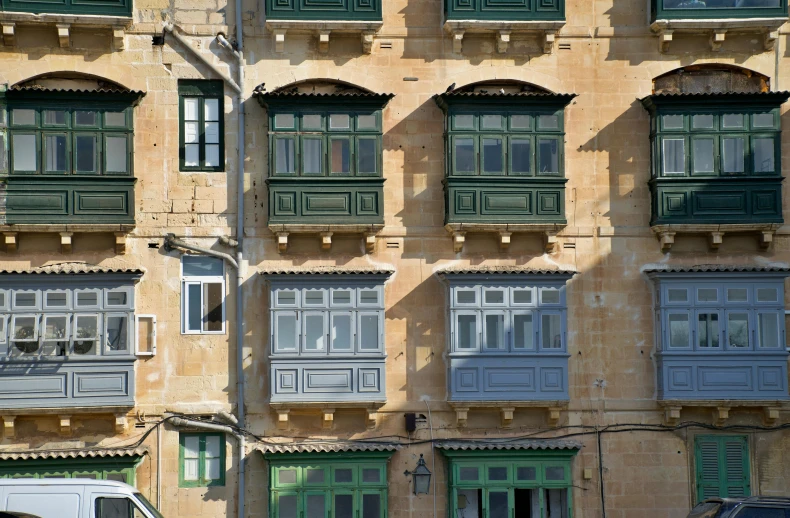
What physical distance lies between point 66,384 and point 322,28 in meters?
9.57

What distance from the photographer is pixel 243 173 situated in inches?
1080

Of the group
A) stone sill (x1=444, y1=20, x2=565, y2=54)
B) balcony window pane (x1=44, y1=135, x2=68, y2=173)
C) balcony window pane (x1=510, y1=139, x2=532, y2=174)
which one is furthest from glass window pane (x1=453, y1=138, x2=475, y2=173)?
balcony window pane (x1=44, y1=135, x2=68, y2=173)

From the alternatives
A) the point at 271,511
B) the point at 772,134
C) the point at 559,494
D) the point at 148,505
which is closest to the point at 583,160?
the point at 772,134

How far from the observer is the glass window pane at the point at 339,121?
27453 mm

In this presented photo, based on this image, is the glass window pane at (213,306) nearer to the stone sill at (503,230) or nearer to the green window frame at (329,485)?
the green window frame at (329,485)

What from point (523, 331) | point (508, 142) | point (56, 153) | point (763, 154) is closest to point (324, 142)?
point (508, 142)

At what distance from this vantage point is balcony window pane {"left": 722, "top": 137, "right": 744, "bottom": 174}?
91.5 feet

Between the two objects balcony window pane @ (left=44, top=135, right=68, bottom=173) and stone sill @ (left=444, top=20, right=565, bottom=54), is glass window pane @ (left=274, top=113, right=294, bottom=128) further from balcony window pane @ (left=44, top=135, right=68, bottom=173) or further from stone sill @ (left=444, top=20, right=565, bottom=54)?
balcony window pane @ (left=44, top=135, right=68, bottom=173)

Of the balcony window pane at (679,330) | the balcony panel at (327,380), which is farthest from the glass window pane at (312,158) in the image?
the balcony window pane at (679,330)

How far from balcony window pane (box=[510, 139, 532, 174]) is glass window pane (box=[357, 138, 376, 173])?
3114 millimetres

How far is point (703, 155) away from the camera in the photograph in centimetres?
2789

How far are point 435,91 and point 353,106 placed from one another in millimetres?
1965

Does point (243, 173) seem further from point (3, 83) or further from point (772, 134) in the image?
point (772, 134)

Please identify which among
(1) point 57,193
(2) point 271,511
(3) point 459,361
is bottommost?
(2) point 271,511
